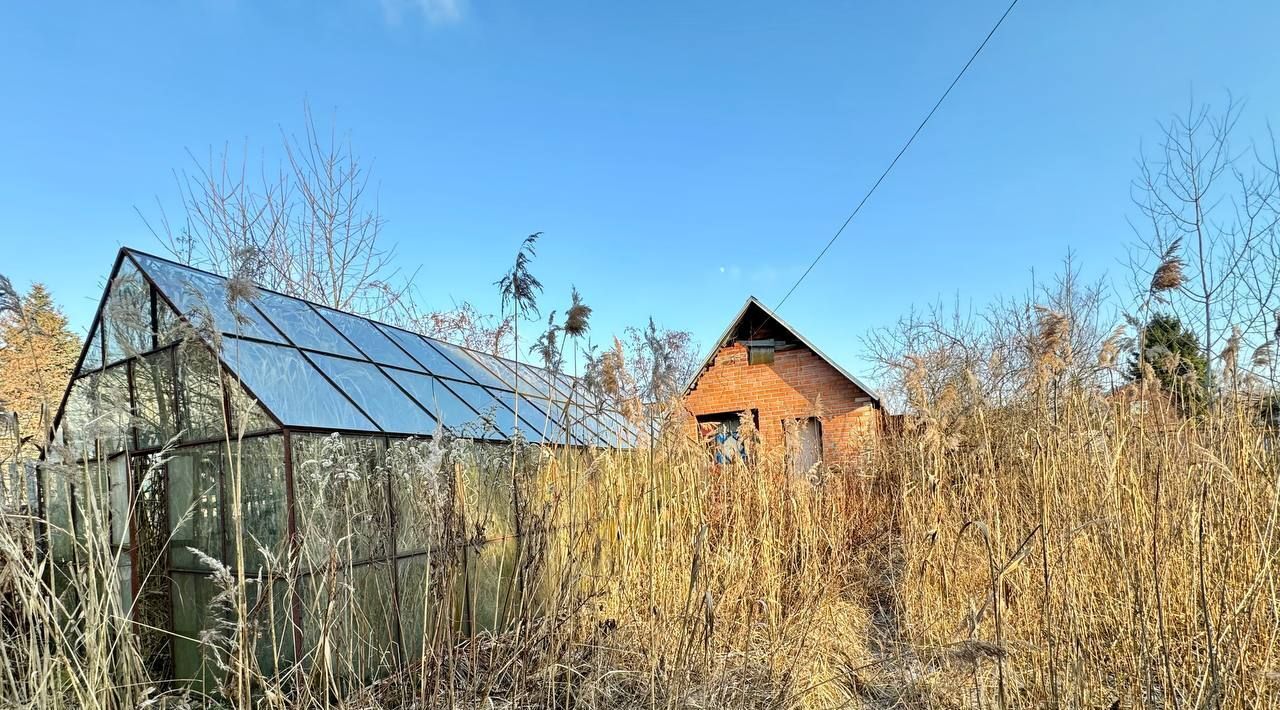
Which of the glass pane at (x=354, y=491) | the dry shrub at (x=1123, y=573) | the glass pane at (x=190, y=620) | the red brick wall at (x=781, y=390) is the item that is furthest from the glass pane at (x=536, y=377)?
the red brick wall at (x=781, y=390)

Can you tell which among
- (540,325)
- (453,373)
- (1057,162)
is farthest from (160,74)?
(1057,162)

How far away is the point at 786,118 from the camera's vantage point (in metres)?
7.91

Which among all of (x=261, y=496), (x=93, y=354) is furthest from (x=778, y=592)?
(x=93, y=354)

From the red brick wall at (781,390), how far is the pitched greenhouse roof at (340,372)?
821 cm

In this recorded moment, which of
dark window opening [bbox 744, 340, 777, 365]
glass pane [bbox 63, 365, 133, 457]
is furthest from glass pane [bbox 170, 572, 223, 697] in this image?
dark window opening [bbox 744, 340, 777, 365]

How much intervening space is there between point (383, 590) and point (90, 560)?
2154mm

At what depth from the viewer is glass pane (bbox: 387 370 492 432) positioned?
14.0 ft

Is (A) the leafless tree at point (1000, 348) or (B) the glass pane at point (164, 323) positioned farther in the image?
(B) the glass pane at point (164, 323)

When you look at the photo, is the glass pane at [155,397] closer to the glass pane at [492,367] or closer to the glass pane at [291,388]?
the glass pane at [291,388]

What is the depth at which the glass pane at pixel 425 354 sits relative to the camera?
202 inches

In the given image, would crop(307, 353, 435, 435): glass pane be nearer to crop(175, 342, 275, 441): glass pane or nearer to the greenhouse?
the greenhouse

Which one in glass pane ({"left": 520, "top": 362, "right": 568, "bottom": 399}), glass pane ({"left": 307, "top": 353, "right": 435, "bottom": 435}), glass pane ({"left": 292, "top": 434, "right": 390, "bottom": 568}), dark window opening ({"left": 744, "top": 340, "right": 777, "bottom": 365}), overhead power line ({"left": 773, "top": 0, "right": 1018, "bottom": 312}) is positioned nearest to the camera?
glass pane ({"left": 292, "top": 434, "right": 390, "bottom": 568})

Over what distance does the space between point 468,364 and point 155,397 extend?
2.73 m

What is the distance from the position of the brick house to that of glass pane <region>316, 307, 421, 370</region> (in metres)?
8.42
